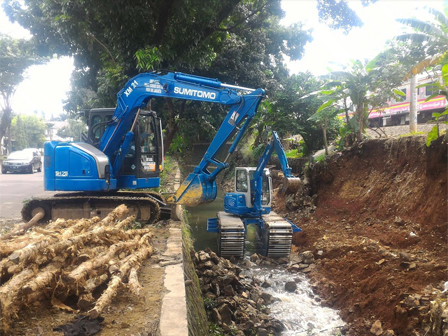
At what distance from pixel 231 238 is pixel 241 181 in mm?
1915

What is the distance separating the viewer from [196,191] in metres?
7.86

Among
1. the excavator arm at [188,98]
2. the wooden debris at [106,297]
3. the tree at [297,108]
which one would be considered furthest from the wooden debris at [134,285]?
the tree at [297,108]

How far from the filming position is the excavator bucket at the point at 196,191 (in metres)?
7.84

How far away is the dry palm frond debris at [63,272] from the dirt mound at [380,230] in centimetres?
422

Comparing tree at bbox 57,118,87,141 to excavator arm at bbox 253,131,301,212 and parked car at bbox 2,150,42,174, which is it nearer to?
parked car at bbox 2,150,42,174

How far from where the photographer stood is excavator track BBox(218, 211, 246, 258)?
911 centimetres

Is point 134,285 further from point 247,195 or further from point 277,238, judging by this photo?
point 247,195

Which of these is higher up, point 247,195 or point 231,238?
point 247,195

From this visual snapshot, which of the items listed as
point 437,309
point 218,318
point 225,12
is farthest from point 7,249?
point 225,12

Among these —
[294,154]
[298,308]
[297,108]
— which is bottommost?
[298,308]

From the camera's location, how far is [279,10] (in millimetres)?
12508

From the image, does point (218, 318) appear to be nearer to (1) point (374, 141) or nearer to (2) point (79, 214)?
(2) point (79, 214)

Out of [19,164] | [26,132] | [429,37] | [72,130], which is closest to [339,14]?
[429,37]

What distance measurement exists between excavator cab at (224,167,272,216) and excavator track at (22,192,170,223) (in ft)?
9.05
